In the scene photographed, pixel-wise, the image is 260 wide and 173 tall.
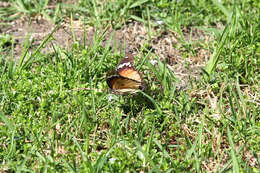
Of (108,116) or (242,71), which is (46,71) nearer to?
(108,116)

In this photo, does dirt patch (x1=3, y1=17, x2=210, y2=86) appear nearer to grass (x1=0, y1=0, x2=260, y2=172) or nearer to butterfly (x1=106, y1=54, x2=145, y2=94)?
grass (x1=0, y1=0, x2=260, y2=172)

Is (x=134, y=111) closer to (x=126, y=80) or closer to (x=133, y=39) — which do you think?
(x=126, y=80)

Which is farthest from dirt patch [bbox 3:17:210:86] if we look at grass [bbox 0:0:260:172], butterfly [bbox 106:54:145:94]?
butterfly [bbox 106:54:145:94]

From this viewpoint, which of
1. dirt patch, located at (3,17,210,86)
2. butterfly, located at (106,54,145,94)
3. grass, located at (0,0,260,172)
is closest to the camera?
grass, located at (0,0,260,172)

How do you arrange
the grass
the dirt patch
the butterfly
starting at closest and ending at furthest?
the grass
the butterfly
the dirt patch

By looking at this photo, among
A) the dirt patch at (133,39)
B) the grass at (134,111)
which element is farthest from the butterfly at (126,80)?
the dirt patch at (133,39)

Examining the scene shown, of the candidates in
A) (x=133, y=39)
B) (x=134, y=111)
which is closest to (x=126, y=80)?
Answer: (x=134, y=111)

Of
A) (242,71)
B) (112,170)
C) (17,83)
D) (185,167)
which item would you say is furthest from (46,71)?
(242,71)
